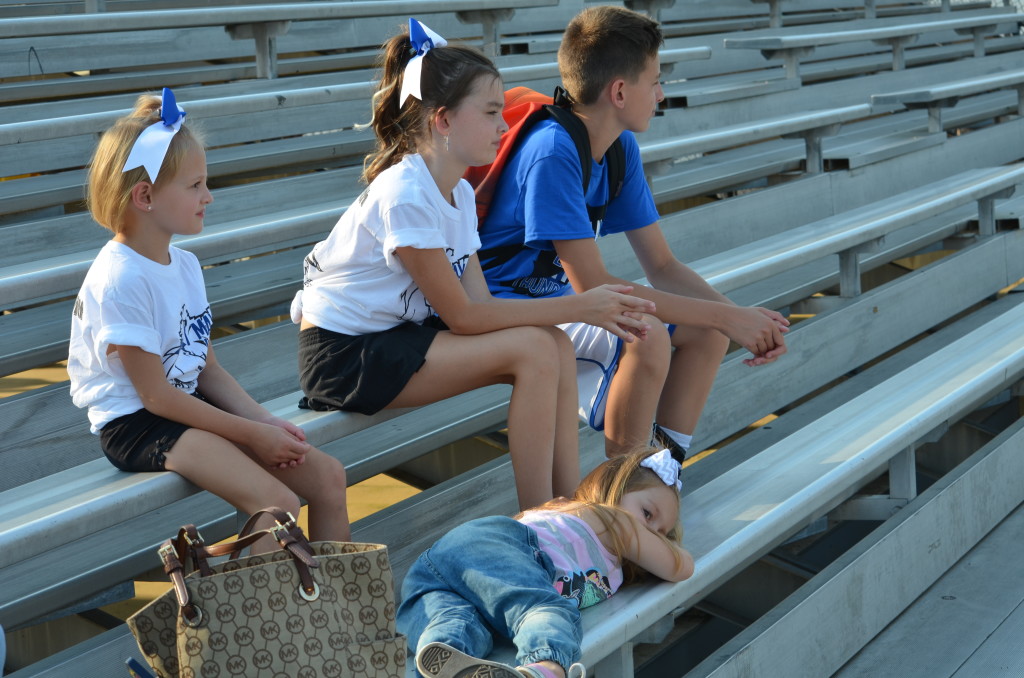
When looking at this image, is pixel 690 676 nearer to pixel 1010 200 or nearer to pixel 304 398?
pixel 304 398

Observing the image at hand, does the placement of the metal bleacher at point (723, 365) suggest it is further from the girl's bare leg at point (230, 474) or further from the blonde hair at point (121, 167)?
the blonde hair at point (121, 167)

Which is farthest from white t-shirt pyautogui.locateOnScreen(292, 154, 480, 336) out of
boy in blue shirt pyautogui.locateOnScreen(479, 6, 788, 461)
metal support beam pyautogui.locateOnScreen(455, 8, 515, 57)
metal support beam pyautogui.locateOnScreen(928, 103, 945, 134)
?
metal support beam pyautogui.locateOnScreen(928, 103, 945, 134)

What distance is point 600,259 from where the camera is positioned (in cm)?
204

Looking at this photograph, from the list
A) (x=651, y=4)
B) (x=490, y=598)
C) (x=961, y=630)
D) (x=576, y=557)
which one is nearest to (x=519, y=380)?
(x=576, y=557)

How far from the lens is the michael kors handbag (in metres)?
1.22

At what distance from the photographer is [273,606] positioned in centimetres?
125

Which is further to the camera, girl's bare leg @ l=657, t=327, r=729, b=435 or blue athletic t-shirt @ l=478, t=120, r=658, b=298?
girl's bare leg @ l=657, t=327, r=729, b=435

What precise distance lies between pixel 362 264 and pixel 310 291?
113mm

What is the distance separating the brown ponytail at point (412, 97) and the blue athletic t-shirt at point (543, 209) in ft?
0.68

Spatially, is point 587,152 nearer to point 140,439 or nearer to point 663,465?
point 663,465

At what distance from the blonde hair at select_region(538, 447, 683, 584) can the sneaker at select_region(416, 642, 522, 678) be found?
39cm

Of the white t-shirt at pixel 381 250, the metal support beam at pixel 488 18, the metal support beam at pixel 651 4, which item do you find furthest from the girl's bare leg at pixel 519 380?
the metal support beam at pixel 651 4

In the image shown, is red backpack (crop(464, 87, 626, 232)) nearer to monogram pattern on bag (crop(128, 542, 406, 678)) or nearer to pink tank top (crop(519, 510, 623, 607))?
pink tank top (crop(519, 510, 623, 607))

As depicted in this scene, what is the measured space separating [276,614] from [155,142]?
2.37ft
